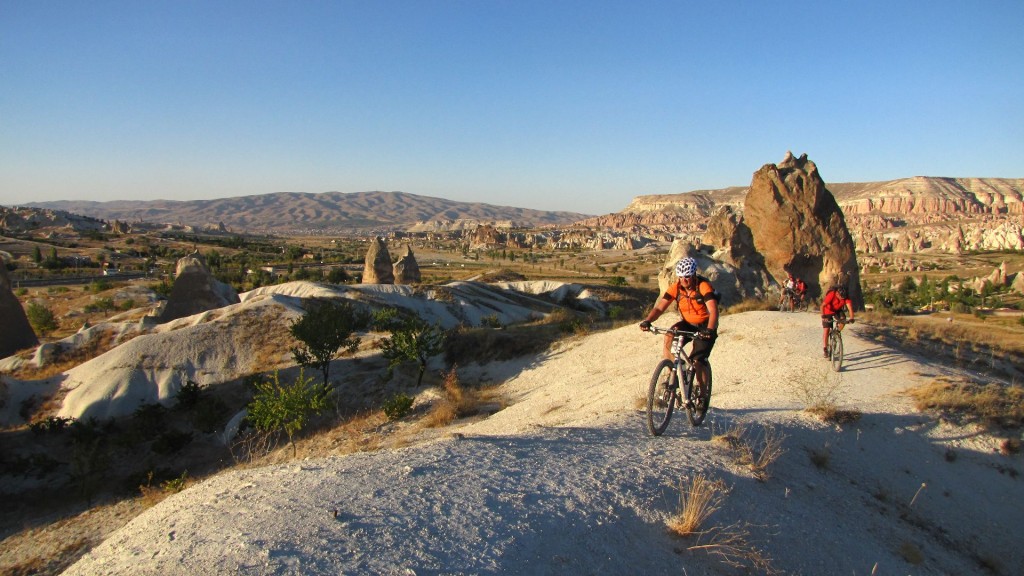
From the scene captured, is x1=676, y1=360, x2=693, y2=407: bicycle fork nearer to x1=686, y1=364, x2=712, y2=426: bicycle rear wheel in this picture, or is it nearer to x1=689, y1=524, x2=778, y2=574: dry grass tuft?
x1=686, y1=364, x2=712, y2=426: bicycle rear wheel

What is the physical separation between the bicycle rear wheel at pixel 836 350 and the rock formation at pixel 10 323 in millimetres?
26691

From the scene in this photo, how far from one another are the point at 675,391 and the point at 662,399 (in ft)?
0.89

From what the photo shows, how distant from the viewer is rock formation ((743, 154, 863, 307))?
845 inches

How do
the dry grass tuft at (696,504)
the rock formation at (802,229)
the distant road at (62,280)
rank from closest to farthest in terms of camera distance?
the dry grass tuft at (696,504), the rock formation at (802,229), the distant road at (62,280)

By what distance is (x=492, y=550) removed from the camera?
11.9ft

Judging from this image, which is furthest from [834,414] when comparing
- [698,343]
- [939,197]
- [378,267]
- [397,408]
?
[939,197]

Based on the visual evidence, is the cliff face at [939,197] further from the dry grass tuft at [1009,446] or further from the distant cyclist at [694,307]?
the distant cyclist at [694,307]

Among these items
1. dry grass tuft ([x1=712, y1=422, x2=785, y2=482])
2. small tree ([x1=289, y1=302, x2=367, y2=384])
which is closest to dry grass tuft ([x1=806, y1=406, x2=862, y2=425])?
dry grass tuft ([x1=712, y1=422, x2=785, y2=482])

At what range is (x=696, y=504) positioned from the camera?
14.0 feet

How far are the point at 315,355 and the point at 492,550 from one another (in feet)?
45.0

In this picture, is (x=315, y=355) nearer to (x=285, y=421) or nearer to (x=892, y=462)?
(x=285, y=421)

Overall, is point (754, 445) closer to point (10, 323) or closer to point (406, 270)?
point (10, 323)

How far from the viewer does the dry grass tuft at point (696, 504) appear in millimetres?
4184

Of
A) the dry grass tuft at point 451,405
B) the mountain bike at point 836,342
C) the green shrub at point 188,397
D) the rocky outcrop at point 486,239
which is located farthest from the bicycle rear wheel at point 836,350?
the rocky outcrop at point 486,239
